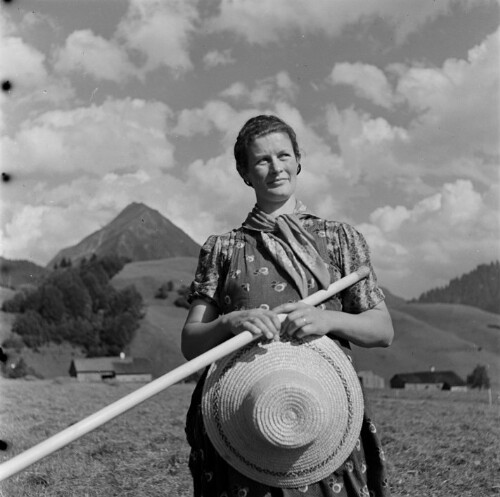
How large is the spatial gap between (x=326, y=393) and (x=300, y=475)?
25cm

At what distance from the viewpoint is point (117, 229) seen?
192m

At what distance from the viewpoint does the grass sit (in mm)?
5766

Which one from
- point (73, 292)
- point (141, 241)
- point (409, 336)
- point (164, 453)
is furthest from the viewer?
point (141, 241)

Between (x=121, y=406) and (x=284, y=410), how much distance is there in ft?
1.53

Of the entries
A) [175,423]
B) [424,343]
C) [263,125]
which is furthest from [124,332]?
[263,125]

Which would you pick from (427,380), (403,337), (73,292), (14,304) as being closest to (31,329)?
(14,304)

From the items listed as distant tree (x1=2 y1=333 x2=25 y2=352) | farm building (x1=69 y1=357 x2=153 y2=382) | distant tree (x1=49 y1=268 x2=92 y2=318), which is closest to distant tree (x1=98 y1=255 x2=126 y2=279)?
distant tree (x1=49 y1=268 x2=92 y2=318)

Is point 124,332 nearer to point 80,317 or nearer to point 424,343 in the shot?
point 80,317

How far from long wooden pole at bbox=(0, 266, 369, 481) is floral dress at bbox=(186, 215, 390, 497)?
14 cm

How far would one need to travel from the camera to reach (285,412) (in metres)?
2.28

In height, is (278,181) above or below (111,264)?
below

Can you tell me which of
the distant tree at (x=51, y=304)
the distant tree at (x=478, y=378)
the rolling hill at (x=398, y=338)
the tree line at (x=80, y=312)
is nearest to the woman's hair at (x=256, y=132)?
the rolling hill at (x=398, y=338)

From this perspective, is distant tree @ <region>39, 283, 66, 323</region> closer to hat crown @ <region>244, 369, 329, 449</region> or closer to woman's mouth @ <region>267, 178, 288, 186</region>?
woman's mouth @ <region>267, 178, 288, 186</region>

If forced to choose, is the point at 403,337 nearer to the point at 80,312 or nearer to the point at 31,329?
the point at 80,312
